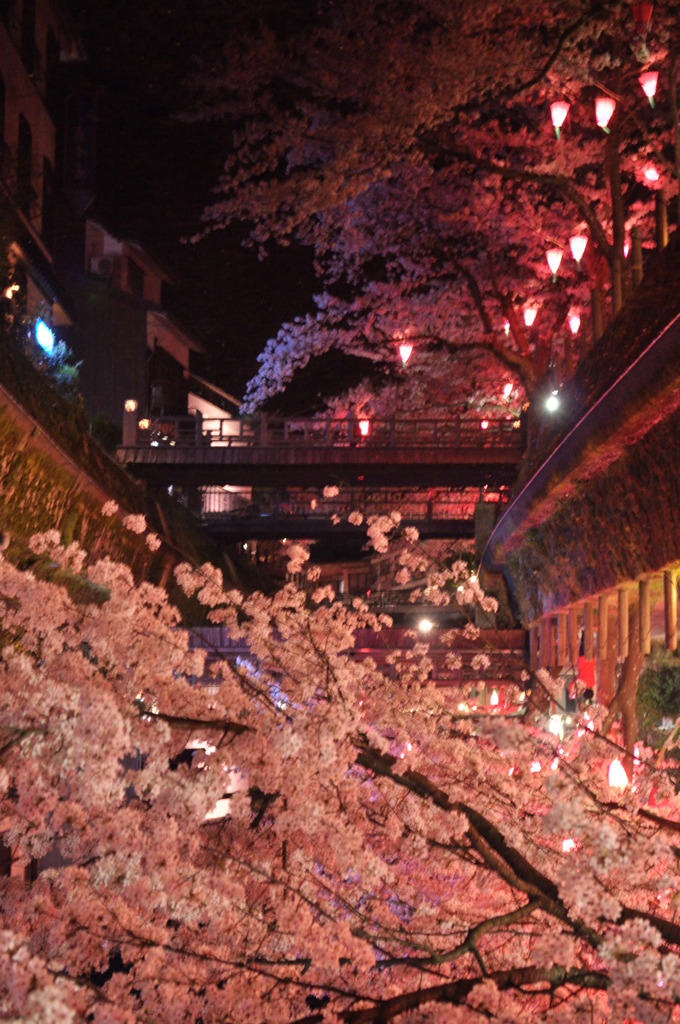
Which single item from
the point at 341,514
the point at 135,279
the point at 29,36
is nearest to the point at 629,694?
the point at 29,36

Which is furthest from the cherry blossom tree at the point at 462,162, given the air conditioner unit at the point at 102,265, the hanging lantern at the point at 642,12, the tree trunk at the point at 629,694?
the air conditioner unit at the point at 102,265

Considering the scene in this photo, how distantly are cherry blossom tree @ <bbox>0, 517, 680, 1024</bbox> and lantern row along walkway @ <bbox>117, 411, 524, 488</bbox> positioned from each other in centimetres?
1595

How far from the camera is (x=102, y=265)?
99.7ft

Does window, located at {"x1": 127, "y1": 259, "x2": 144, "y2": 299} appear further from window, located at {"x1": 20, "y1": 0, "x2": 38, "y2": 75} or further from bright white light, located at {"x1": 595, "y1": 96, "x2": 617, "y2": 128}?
bright white light, located at {"x1": 595, "y1": 96, "x2": 617, "y2": 128}

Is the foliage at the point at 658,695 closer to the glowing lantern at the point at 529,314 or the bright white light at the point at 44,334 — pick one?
the glowing lantern at the point at 529,314

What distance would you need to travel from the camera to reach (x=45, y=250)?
2498 centimetres

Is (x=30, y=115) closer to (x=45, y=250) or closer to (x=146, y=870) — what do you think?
(x=45, y=250)

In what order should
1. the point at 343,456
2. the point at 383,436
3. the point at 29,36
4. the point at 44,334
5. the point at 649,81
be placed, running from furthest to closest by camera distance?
the point at 44,334, the point at 383,436, the point at 343,456, the point at 29,36, the point at 649,81

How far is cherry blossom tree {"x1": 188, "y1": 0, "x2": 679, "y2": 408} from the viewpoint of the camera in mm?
12992

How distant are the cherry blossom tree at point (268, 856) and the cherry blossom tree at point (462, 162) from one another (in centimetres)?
531

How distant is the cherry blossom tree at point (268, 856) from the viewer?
13.2 feet

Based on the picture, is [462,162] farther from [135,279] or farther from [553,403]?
[135,279]

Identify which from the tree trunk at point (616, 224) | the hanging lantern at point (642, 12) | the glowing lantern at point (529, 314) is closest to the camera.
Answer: the tree trunk at point (616, 224)

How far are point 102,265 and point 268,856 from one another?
25826mm
